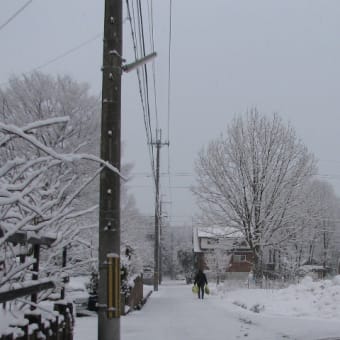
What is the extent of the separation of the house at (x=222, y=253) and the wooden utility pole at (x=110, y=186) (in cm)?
2609

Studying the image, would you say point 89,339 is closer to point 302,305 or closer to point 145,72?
point 145,72

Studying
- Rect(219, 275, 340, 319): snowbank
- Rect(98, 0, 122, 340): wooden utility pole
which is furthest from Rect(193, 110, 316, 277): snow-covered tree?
Rect(98, 0, 122, 340): wooden utility pole

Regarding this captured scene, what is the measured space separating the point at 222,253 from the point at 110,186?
147 feet

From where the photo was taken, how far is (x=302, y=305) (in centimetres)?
1614

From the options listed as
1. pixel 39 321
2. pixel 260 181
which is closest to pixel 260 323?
pixel 39 321

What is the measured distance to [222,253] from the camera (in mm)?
51000

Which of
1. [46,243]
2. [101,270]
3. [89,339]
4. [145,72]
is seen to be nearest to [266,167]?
[145,72]

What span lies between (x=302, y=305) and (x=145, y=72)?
26.8 ft

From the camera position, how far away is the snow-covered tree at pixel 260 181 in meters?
32.4

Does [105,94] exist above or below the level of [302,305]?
above

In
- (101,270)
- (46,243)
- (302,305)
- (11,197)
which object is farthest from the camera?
(302,305)

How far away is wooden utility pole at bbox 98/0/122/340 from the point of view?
6.94m

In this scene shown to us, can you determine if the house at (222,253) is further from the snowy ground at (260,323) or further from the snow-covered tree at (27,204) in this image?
the snow-covered tree at (27,204)

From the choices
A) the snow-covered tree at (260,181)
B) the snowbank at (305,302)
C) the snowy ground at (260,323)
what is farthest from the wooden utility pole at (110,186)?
the snow-covered tree at (260,181)
